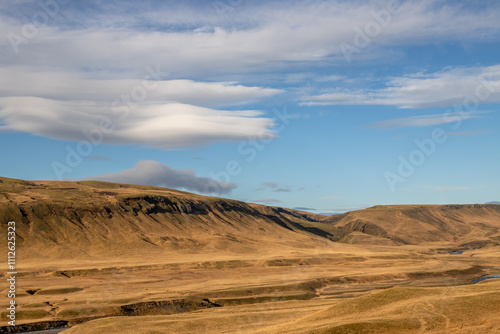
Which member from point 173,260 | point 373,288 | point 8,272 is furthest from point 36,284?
point 373,288

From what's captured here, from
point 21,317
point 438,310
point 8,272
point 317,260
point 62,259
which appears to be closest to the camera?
point 438,310

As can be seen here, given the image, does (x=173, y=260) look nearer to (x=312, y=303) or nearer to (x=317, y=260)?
(x=317, y=260)

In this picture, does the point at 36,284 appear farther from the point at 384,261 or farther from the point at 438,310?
the point at 384,261

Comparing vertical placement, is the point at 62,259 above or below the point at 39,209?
below

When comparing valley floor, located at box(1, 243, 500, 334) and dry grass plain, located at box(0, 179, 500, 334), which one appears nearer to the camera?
valley floor, located at box(1, 243, 500, 334)

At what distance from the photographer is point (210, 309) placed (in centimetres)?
8306

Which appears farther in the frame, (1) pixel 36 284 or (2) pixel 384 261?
(2) pixel 384 261

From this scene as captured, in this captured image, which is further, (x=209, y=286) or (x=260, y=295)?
(x=209, y=286)

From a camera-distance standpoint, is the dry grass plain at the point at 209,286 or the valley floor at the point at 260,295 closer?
the valley floor at the point at 260,295

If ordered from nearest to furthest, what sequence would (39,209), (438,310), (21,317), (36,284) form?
(438,310), (21,317), (36,284), (39,209)

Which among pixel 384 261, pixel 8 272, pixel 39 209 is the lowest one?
pixel 384 261

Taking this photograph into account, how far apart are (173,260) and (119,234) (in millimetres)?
45001

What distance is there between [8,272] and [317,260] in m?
105

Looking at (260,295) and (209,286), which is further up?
(209,286)
